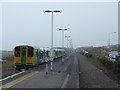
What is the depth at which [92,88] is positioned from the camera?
1344cm

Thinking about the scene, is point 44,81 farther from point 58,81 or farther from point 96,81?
point 96,81

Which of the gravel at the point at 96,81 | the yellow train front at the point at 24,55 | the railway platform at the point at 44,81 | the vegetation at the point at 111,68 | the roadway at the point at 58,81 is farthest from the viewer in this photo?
the yellow train front at the point at 24,55

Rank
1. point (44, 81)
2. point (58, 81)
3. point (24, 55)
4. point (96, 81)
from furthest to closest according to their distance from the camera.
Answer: point (24, 55) → point (96, 81) → point (58, 81) → point (44, 81)

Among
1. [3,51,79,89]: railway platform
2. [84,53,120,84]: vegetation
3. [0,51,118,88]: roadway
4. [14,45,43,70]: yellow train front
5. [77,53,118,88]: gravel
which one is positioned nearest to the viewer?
[3,51,79,89]: railway platform

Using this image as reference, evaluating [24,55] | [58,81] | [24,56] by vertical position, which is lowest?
[58,81]

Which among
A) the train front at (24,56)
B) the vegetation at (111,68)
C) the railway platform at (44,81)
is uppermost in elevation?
the train front at (24,56)

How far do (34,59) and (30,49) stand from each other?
1.24m

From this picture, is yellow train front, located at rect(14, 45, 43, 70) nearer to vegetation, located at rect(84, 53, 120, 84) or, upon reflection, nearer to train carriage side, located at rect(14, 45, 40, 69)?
train carriage side, located at rect(14, 45, 40, 69)

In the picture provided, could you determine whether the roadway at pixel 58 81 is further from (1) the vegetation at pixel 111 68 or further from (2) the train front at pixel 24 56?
(2) the train front at pixel 24 56

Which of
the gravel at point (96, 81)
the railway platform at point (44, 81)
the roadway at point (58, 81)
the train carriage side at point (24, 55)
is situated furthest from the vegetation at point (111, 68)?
the train carriage side at point (24, 55)

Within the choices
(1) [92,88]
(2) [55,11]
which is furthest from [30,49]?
(1) [92,88]

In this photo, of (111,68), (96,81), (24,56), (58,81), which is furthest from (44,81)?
(111,68)

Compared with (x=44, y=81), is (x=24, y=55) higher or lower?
higher

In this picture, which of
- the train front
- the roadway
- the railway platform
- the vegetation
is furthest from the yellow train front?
the vegetation
